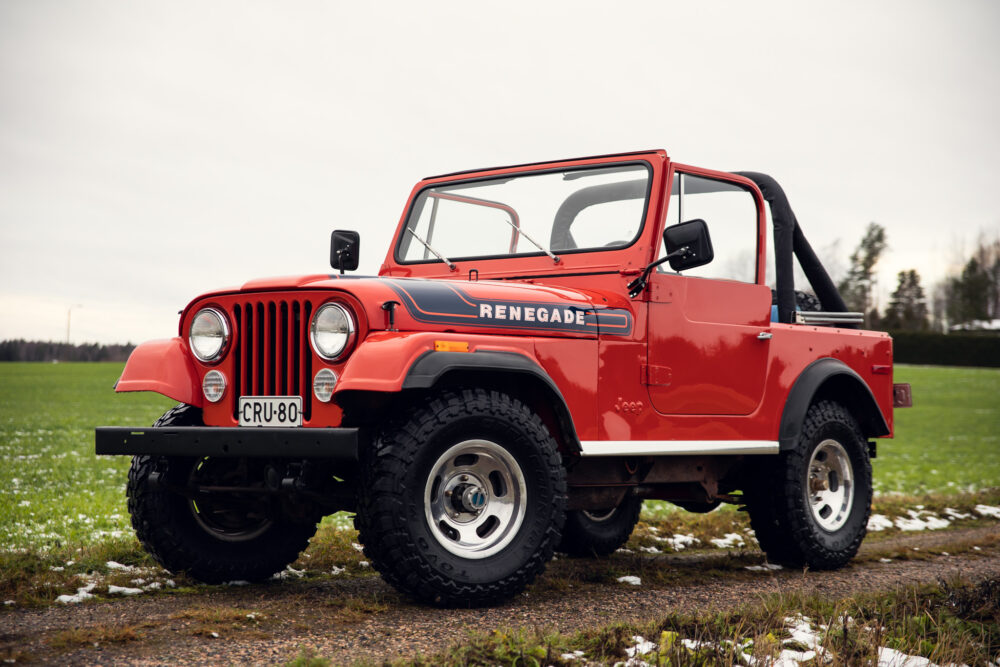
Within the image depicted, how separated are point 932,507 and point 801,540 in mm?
4283

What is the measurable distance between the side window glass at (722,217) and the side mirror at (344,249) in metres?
1.90

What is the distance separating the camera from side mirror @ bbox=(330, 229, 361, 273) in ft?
21.5

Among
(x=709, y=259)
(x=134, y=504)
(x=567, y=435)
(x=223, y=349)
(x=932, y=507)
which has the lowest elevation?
(x=932, y=507)

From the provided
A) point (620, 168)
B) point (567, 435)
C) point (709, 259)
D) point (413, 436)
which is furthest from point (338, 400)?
point (620, 168)

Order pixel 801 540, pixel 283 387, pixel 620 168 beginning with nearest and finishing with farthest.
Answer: pixel 283 387
pixel 620 168
pixel 801 540

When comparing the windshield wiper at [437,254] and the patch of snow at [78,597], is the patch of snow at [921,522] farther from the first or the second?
the patch of snow at [78,597]

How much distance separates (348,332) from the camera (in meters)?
4.89

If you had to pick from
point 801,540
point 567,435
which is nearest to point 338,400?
point 567,435

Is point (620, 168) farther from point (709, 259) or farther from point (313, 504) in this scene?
point (313, 504)

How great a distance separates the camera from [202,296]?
215 inches

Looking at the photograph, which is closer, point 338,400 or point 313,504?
point 338,400

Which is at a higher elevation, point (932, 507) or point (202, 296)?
point (202, 296)

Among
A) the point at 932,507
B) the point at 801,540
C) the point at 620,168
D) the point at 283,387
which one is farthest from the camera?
the point at 932,507

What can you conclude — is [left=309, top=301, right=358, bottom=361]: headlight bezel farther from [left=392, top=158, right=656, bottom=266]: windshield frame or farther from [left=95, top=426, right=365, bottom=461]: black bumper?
[left=392, top=158, right=656, bottom=266]: windshield frame
